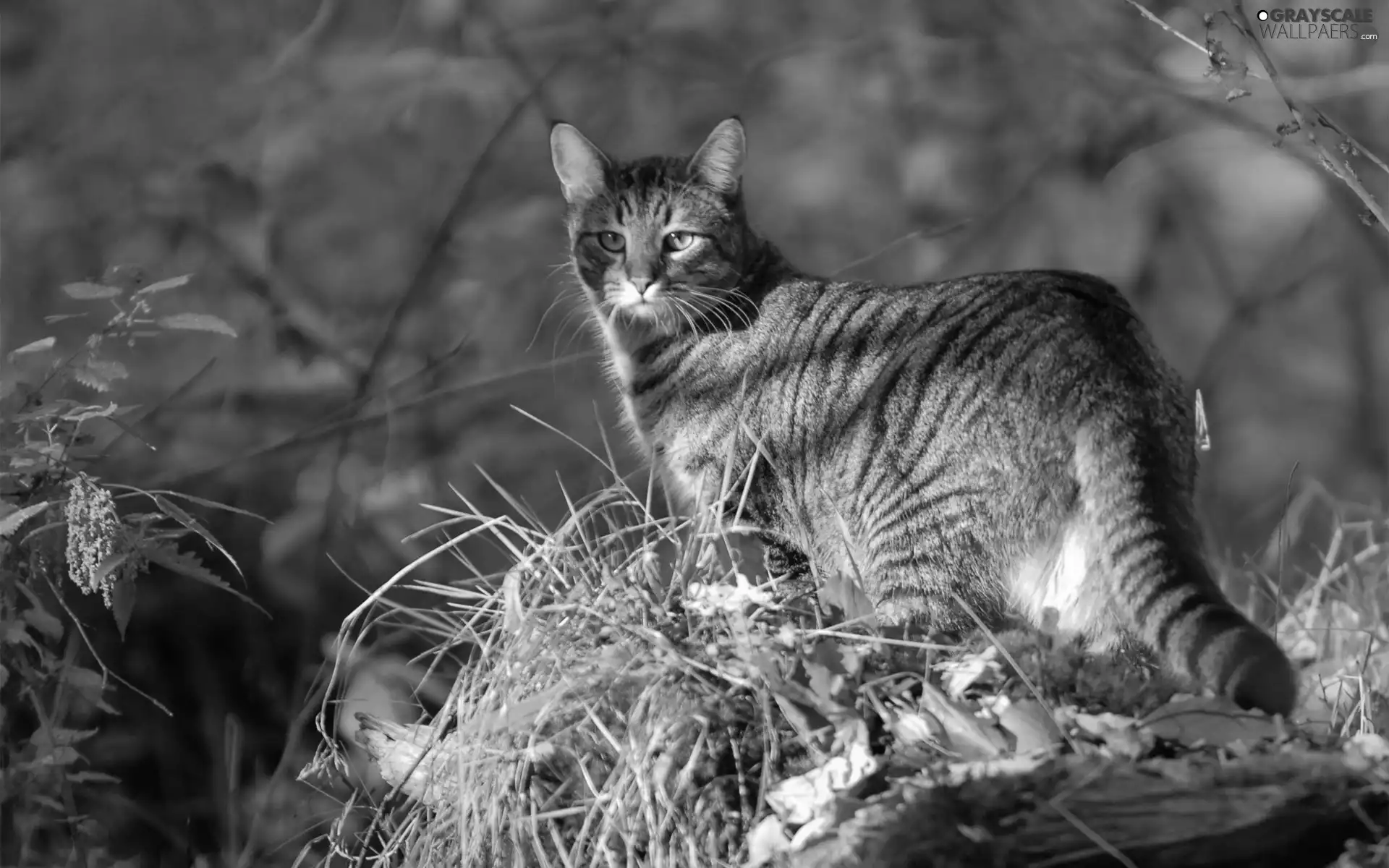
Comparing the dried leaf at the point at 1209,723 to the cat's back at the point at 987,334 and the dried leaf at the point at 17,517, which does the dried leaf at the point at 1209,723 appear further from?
the dried leaf at the point at 17,517

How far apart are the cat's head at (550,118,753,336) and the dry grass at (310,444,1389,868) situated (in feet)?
2.71

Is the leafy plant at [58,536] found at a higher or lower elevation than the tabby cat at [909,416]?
lower

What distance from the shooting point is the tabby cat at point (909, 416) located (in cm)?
213

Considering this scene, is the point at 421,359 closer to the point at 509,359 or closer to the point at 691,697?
the point at 509,359

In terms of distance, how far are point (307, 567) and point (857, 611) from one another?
211cm

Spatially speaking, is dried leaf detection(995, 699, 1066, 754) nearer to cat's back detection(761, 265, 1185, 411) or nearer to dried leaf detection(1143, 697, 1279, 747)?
dried leaf detection(1143, 697, 1279, 747)

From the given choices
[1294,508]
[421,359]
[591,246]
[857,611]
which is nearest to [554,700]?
[857,611]

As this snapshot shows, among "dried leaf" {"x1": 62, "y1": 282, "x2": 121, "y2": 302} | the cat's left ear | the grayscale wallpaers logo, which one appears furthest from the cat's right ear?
the grayscale wallpaers logo

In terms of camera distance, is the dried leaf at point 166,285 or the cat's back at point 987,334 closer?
the dried leaf at point 166,285

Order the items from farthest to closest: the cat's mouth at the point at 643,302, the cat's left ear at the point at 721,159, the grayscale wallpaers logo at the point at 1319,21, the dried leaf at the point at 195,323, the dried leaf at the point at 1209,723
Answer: the cat's left ear at the point at 721,159
the cat's mouth at the point at 643,302
the grayscale wallpaers logo at the point at 1319,21
the dried leaf at the point at 195,323
the dried leaf at the point at 1209,723

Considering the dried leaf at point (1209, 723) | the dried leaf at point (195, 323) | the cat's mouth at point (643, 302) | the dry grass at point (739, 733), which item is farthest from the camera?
the cat's mouth at point (643, 302)

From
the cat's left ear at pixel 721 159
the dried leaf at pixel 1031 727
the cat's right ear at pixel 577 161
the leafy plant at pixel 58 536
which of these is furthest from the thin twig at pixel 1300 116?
the leafy plant at pixel 58 536

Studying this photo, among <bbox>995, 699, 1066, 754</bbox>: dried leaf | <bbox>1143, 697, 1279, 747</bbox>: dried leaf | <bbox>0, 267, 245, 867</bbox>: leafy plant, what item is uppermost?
<bbox>1143, 697, 1279, 747</bbox>: dried leaf

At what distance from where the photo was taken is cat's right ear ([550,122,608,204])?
307 cm
